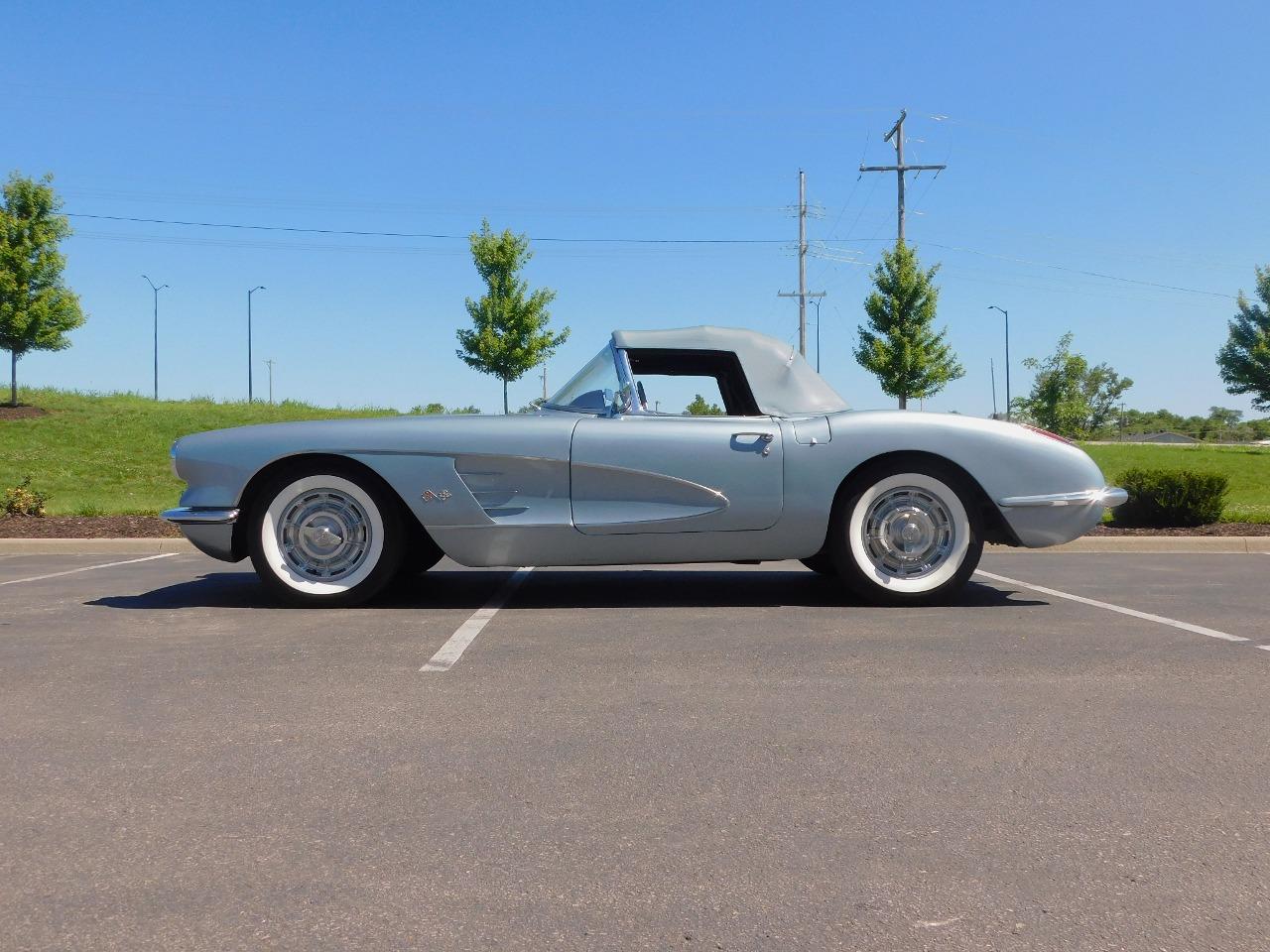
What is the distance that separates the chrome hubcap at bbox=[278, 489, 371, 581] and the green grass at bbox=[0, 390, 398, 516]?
8.64 m

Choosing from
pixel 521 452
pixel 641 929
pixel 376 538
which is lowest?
pixel 641 929

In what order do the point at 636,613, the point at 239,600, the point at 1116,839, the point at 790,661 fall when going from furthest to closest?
the point at 239,600
the point at 636,613
the point at 790,661
the point at 1116,839

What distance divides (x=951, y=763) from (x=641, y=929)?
1303mm

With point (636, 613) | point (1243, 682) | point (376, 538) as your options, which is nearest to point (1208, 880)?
point (1243, 682)

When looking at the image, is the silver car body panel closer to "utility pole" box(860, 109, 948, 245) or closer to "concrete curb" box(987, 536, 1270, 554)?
"concrete curb" box(987, 536, 1270, 554)

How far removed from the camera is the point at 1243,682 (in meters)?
3.90

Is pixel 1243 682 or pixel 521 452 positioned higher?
pixel 521 452

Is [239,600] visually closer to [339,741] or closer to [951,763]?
[339,741]

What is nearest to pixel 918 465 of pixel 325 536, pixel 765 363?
pixel 765 363

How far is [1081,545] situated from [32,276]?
26.1m

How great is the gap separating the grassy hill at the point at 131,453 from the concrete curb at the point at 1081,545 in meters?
2.17

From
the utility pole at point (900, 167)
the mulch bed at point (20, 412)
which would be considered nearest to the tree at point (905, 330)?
the utility pole at point (900, 167)

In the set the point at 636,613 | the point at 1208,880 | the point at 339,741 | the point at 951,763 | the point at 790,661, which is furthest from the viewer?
the point at 636,613

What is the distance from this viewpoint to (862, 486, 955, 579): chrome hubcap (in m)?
5.82
